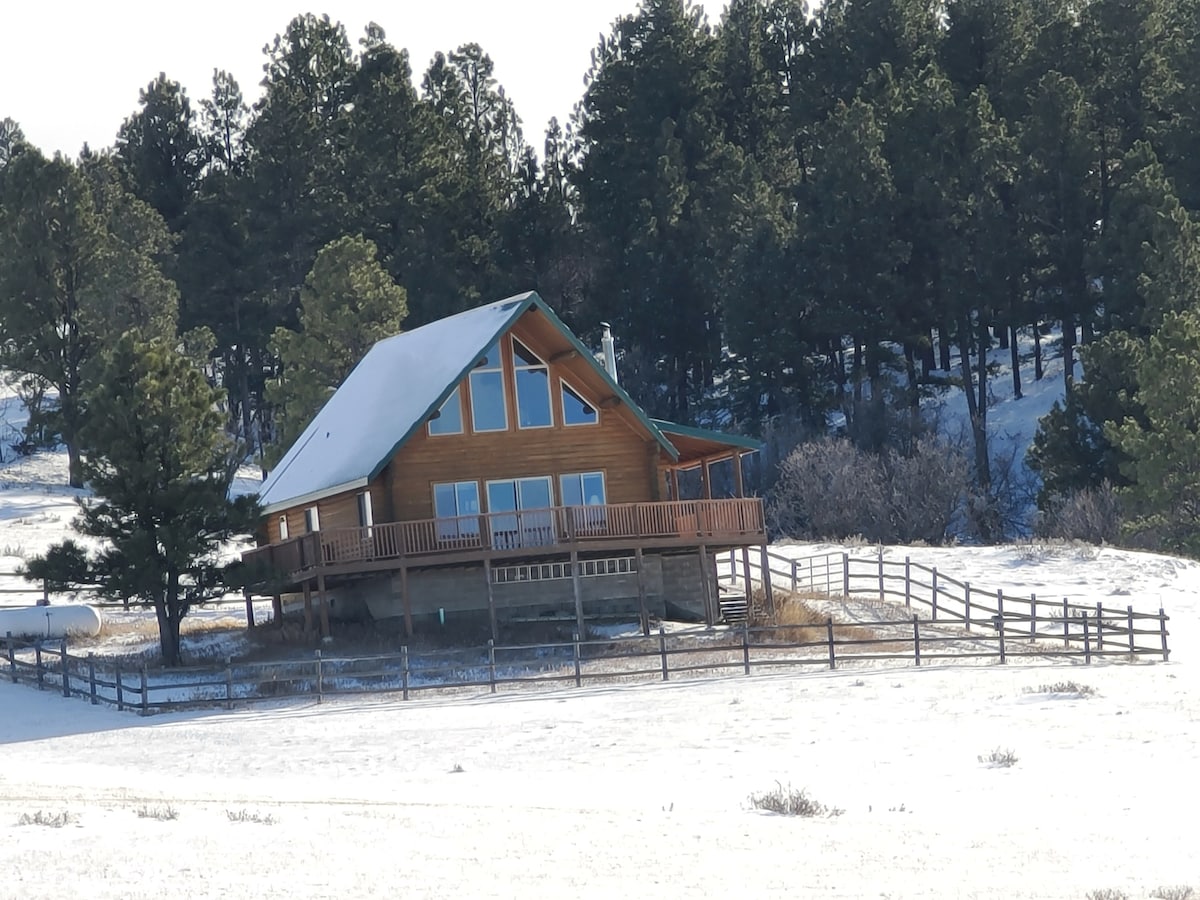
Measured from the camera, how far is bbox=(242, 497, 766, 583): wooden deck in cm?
4075

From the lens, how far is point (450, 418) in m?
42.8

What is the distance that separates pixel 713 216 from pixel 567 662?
44.8 m

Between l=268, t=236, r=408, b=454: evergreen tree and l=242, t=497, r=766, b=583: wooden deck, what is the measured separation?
2270 centimetres

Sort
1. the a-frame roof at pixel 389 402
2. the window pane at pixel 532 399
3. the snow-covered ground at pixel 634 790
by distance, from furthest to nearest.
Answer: the window pane at pixel 532 399, the a-frame roof at pixel 389 402, the snow-covered ground at pixel 634 790

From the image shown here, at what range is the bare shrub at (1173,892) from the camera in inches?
664

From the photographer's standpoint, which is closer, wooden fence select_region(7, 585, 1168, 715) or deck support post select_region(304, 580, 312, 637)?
wooden fence select_region(7, 585, 1168, 715)

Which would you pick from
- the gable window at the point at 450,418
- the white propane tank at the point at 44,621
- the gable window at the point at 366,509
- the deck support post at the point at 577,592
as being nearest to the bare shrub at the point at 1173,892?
the deck support post at the point at 577,592

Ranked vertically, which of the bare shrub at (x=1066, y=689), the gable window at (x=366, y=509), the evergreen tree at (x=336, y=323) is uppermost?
the evergreen tree at (x=336, y=323)

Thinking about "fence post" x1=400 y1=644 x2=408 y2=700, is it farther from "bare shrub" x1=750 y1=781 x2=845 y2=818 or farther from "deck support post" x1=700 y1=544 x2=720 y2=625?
"bare shrub" x1=750 y1=781 x2=845 y2=818

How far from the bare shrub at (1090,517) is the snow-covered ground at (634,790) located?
19290 mm

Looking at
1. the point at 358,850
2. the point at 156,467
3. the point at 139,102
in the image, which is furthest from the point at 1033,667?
the point at 139,102

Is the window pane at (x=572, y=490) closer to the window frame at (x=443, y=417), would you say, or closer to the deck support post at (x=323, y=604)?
the window frame at (x=443, y=417)

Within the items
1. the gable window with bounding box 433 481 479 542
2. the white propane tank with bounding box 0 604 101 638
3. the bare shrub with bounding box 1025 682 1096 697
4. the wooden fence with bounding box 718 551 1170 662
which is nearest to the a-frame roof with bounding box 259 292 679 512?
the gable window with bounding box 433 481 479 542

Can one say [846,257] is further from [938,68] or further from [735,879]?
[735,879]
